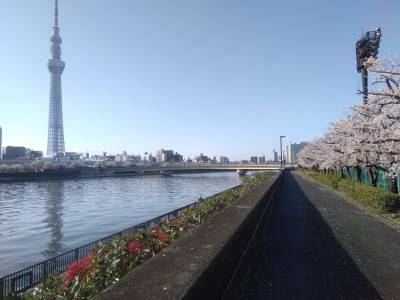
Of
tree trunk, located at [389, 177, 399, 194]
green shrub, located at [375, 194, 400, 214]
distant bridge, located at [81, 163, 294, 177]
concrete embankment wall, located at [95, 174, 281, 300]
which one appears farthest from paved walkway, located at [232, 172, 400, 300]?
distant bridge, located at [81, 163, 294, 177]

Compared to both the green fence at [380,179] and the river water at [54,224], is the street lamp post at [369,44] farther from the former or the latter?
the river water at [54,224]

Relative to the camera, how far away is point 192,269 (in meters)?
5.16

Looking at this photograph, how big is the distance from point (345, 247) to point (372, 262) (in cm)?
174

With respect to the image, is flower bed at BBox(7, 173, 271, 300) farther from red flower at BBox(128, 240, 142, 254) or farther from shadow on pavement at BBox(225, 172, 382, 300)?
shadow on pavement at BBox(225, 172, 382, 300)

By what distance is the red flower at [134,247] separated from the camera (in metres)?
6.94

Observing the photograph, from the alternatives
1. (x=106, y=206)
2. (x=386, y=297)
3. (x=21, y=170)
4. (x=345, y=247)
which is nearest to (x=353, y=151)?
(x=345, y=247)

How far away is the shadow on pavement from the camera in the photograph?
7.29m

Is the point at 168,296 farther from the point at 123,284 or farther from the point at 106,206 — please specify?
the point at 106,206

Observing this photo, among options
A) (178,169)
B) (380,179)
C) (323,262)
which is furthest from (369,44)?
(178,169)

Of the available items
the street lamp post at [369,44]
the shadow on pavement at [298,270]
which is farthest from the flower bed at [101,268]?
the street lamp post at [369,44]

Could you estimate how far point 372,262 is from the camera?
970 centimetres

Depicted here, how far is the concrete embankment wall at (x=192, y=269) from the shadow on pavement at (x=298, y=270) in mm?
493

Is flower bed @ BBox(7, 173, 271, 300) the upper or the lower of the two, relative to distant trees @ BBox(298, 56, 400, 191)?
lower

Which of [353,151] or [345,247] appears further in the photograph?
[353,151]
